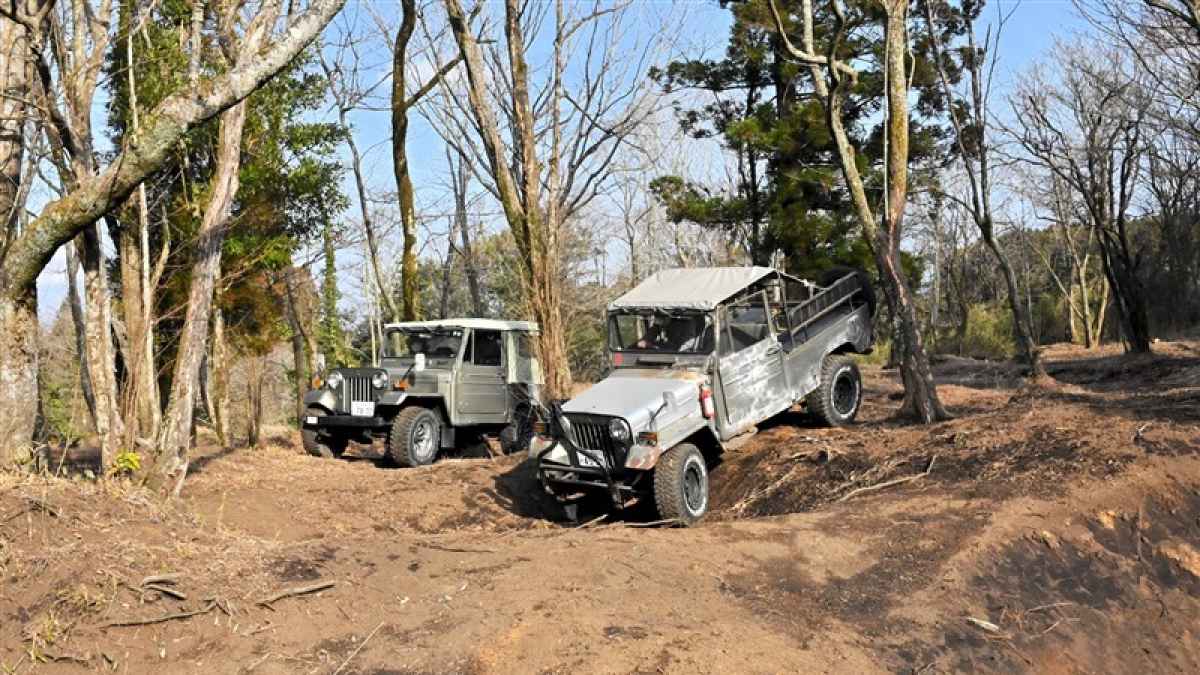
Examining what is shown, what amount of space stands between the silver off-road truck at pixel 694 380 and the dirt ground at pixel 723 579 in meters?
0.96

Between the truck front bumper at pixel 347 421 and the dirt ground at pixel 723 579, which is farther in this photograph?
the truck front bumper at pixel 347 421

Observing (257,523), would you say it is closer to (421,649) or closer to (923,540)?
(421,649)

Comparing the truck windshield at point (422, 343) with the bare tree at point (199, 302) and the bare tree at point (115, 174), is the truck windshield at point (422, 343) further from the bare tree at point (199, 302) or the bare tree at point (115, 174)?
the bare tree at point (115, 174)

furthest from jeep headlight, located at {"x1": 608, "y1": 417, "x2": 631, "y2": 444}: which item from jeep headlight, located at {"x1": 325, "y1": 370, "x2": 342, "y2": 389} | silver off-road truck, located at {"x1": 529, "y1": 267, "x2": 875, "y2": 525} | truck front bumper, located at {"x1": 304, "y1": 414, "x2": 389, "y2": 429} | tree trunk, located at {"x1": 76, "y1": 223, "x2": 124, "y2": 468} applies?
jeep headlight, located at {"x1": 325, "y1": 370, "x2": 342, "y2": 389}

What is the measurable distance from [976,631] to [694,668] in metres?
1.89

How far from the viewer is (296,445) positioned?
15.6 metres

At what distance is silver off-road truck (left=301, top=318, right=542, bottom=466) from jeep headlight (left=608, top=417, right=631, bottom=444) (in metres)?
4.94

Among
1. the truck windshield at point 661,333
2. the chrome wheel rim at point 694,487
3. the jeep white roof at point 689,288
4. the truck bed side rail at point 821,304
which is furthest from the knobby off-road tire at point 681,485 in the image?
the truck bed side rail at point 821,304

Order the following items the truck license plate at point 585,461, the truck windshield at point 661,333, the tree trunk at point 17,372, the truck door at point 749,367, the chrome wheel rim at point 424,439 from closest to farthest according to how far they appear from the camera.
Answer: the tree trunk at point 17,372 < the truck license plate at point 585,461 < the truck door at point 749,367 < the truck windshield at point 661,333 < the chrome wheel rim at point 424,439

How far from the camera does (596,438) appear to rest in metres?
8.25

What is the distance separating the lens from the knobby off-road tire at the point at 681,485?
7.82 meters

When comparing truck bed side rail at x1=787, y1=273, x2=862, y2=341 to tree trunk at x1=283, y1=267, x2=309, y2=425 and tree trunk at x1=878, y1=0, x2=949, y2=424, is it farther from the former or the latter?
tree trunk at x1=283, y1=267, x2=309, y2=425

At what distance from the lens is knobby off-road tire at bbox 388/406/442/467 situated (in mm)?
12109

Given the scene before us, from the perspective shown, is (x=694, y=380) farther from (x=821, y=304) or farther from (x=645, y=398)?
(x=821, y=304)
